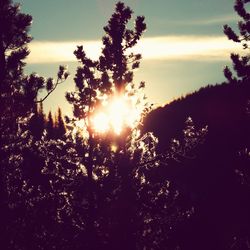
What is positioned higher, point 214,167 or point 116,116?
point 116,116

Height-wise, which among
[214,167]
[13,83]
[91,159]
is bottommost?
[214,167]

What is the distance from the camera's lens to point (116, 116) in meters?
17.6

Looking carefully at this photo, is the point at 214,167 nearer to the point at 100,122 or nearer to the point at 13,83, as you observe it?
the point at 100,122

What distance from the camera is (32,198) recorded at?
57.2ft

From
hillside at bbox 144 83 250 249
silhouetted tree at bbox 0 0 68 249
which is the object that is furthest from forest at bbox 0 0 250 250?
hillside at bbox 144 83 250 249

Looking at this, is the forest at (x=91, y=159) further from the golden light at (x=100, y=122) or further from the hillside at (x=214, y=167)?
the hillside at (x=214, y=167)

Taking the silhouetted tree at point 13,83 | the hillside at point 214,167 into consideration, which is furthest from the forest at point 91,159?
the hillside at point 214,167

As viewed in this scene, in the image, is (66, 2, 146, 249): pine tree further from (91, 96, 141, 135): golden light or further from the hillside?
the hillside

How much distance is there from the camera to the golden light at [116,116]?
17.6m

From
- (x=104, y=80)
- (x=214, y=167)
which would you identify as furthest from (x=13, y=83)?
(x=214, y=167)

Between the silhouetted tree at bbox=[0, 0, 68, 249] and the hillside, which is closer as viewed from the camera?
the silhouetted tree at bbox=[0, 0, 68, 249]

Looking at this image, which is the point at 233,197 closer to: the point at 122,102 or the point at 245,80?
the point at 245,80

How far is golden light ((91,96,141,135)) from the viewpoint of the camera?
17578mm

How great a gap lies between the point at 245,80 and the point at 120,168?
411 inches
